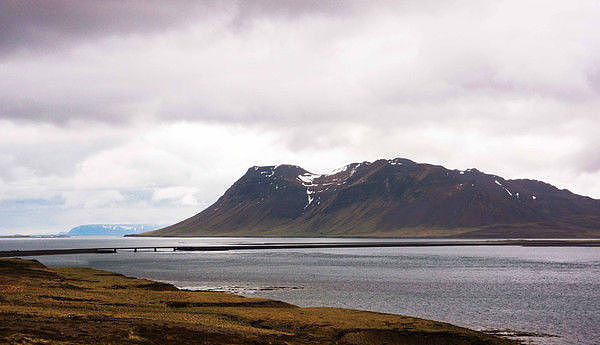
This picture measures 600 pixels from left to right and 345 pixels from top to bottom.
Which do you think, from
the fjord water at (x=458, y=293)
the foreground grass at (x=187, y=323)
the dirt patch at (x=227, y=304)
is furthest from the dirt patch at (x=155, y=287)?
the dirt patch at (x=227, y=304)

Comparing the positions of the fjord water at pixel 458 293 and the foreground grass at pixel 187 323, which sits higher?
the foreground grass at pixel 187 323

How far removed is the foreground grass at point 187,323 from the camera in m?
32.9

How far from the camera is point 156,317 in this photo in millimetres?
42594

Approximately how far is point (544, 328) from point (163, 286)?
4821 centimetres

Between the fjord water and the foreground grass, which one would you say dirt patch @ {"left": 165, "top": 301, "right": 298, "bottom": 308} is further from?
the fjord water

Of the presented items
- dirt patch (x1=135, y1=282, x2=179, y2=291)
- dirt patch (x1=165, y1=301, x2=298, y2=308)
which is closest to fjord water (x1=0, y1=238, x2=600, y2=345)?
dirt patch (x1=165, y1=301, x2=298, y2=308)

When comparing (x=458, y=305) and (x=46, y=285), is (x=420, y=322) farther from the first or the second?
(x=46, y=285)

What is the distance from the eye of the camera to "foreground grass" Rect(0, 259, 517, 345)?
32.9 metres

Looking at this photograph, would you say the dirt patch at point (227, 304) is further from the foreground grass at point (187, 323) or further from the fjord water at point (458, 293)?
the fjord water at point (458, 293)

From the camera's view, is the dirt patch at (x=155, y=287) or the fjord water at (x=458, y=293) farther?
the dirt patch at (x=155, y=287)

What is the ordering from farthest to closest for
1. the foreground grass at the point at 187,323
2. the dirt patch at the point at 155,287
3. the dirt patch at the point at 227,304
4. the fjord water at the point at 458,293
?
the dirt patch at the point at 155,287 → the fjord water at the point at 458,293 → the dirt patch at the point at 227,304 → the foreground grass at the point at 187,323

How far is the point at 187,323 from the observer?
40125 mm

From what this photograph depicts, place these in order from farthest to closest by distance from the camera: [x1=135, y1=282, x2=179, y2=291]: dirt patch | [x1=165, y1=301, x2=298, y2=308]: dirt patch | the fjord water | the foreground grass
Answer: [x1=135, y1=282, x2=179, y2=291]: dirt patch < the fjord water < [x1=165, y1=301, x2=298, y2=308]: dirt patch < the foreground grass

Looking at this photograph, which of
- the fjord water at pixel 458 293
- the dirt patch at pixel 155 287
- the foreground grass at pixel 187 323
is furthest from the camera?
the dirt patch at pixel 155 287
